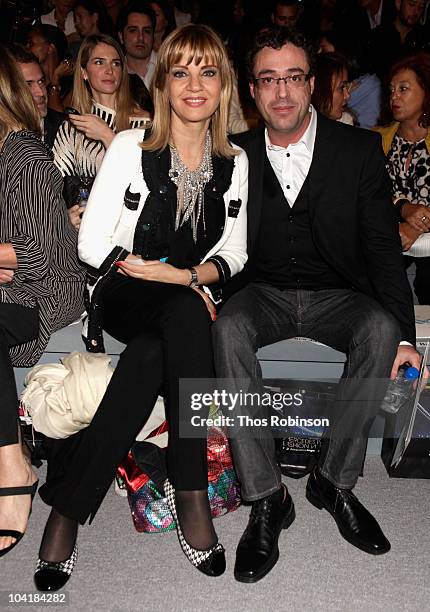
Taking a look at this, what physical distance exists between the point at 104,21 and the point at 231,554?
4805mm

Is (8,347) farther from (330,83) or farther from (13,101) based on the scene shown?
(330,83)

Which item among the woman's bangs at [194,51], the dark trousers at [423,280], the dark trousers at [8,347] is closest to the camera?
the dark trousers at [8,347]

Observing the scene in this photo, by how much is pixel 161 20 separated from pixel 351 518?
4.77m

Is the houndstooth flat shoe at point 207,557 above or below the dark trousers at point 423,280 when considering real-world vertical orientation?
below

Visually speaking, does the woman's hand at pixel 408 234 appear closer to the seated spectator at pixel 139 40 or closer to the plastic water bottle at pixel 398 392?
the plastic water bottle at pixel 398 392

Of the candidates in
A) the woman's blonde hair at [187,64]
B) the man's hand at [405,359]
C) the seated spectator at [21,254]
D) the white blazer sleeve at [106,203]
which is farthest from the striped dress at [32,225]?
the man's hand at [405,359]

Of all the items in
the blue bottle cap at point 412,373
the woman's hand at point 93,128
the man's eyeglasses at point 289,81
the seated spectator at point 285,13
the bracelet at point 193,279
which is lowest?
the blue bottle cap at point 412,373

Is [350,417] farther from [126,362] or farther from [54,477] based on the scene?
[54,477]

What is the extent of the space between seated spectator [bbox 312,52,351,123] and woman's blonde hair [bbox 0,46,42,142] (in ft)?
5.84

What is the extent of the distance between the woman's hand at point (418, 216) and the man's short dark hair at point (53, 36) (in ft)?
8.90

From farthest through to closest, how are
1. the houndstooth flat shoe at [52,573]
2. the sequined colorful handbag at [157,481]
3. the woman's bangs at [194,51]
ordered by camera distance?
the woman's bangs at [194,51] < the sequined colorful handbag at [157,481] < the houndstooth flat shoe at [52,573]

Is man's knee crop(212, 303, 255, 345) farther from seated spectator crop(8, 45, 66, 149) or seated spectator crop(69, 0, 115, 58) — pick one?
seated spectator crop(69, 0, 115, 58)

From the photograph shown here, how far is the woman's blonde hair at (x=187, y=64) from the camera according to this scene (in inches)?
97.3

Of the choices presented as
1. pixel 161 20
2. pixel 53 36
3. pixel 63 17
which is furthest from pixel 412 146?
pixel 63 17
